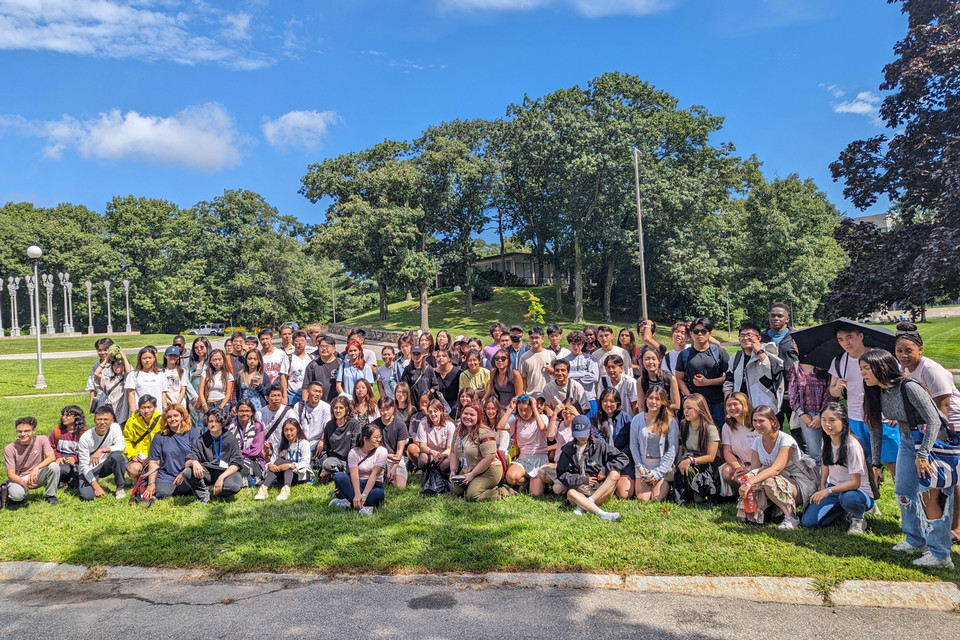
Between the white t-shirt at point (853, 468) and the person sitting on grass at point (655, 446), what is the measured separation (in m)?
1.54

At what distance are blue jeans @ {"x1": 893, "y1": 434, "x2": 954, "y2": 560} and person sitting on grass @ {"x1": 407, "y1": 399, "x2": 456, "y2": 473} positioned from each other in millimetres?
4685

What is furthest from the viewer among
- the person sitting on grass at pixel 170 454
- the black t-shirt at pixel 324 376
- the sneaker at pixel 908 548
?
the black t-shirt at pixel 324 376

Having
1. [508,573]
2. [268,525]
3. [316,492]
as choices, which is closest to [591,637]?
[508,573]

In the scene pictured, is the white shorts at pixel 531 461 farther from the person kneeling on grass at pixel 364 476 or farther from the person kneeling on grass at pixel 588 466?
the person kneeling on grass at pixel 364 476

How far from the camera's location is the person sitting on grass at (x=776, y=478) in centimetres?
579

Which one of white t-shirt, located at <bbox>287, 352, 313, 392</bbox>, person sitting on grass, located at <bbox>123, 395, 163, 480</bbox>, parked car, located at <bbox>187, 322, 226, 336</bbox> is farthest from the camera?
parked car, located at <bbox>187, 322, 226, 336</bbox>

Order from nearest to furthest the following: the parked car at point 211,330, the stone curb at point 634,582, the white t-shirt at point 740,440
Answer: the stone curb at point 634,582, the white t-shirt at point 740,440, the parked car at point 211,330

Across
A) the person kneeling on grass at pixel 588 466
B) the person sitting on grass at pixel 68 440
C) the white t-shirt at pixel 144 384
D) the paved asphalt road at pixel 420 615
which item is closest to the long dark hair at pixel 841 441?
the paved asphalt road at pixel 420 615

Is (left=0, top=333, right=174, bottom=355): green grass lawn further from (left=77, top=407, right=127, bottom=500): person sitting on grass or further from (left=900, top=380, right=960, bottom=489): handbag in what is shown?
(left=900, top=380, right=960, bottom=489): handbag

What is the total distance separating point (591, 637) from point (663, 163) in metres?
41.1

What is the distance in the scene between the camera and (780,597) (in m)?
4.56

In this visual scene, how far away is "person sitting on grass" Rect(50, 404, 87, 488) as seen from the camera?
7613 millimetres

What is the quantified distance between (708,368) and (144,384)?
7606mm

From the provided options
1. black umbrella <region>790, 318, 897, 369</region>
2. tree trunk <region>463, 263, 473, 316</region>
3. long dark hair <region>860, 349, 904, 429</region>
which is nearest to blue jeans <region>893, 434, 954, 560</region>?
long dark hair <region>860, 349, 904, 429</region>
